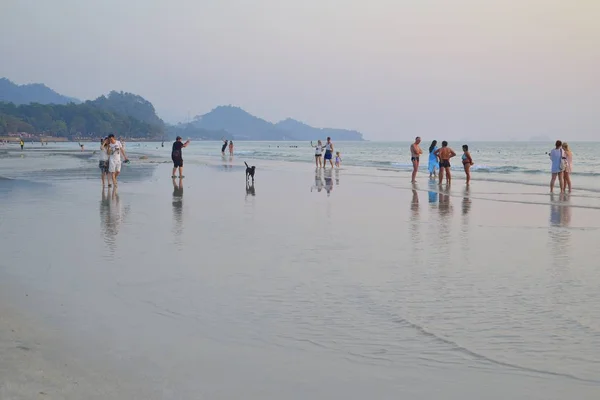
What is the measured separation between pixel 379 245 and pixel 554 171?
13.7 meters

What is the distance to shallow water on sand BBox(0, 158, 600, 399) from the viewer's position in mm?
4527

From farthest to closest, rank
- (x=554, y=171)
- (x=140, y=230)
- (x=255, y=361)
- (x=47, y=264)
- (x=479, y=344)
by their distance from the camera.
Answer: (x=554, y=171) → (x=140, y=230) → (x=47, y=264) → (x=479, y=344) → (x=255, y=361)

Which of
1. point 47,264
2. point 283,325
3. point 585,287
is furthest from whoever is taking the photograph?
point 47,264

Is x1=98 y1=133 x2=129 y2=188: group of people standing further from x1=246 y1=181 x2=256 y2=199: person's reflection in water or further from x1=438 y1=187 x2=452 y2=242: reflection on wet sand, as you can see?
x1=438 y1=187 x2=452 y2=242: reflection on wet sand

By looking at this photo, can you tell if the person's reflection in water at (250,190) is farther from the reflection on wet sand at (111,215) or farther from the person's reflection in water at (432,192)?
the person's reflection in water at (432,192)

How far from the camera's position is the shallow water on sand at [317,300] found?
4.53 m

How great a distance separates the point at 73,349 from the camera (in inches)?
194

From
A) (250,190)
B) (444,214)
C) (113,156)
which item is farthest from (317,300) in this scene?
(113,156)

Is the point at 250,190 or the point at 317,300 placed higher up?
the point at 250,190

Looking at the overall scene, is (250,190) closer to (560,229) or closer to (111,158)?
(111,158)

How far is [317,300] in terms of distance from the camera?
260 inches

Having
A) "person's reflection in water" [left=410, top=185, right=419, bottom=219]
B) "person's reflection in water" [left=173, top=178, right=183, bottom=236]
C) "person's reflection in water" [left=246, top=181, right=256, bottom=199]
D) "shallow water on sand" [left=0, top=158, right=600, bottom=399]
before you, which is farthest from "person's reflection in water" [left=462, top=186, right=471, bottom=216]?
"person's reflection in water" [left=173, top=178, right=183, bottom=236]

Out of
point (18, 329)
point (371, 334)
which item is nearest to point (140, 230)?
point (18, 329)

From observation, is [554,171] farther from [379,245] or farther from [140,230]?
[140,230]
